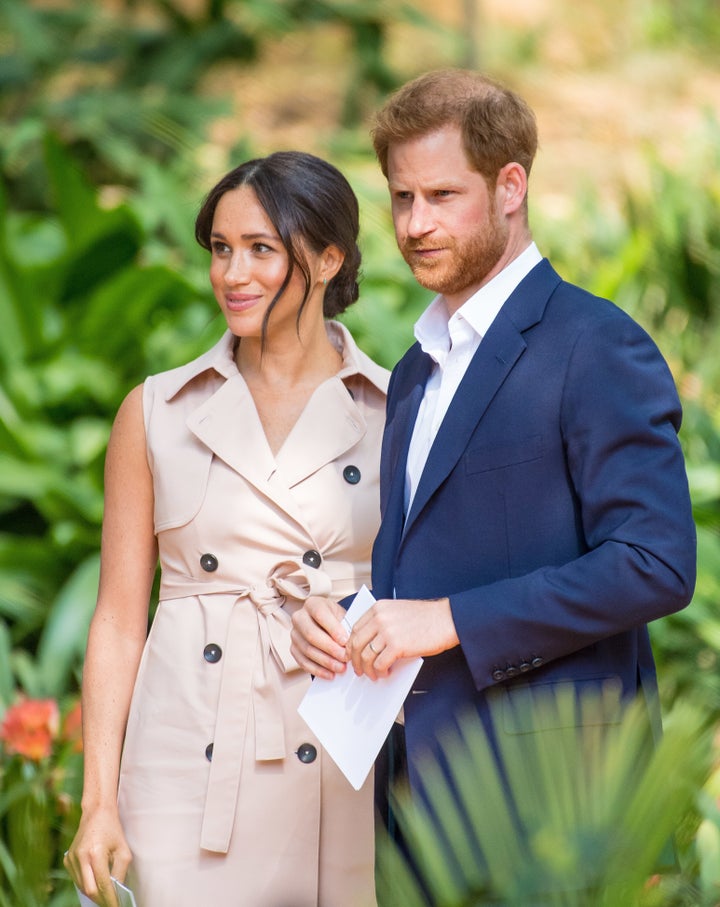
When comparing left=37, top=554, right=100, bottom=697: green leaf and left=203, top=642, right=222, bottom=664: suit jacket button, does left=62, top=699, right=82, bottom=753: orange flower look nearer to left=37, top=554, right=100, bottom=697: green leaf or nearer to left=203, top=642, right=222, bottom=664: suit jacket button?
left=37, top=554, right=100, bottom=697: green leaf

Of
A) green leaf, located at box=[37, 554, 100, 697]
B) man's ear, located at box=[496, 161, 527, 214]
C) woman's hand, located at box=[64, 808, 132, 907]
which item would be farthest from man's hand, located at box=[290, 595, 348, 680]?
green leaf, located at box=[37, 554, 100, 697]

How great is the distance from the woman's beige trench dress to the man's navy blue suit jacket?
26cm

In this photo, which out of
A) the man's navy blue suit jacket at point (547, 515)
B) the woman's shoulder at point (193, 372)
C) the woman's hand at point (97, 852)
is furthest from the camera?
the woman's shoulder at point (193, 372)

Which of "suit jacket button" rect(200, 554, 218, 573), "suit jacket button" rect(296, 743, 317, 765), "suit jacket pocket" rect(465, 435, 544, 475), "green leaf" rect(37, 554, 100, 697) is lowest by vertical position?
"green leaf" rect(37, 554, 100, 697)

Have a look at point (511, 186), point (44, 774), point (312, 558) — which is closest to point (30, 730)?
point (44, 774)

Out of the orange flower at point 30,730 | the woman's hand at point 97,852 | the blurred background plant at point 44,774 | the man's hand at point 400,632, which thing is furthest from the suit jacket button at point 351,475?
the orange flower at point 30,730

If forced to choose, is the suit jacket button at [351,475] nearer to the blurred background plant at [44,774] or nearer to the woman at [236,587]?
the woman at [236,587]

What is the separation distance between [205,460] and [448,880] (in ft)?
3.10

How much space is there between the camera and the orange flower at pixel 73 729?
9.23 feet

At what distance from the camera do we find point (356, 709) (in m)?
1.54

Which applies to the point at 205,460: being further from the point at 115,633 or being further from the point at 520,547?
the point at 520,547

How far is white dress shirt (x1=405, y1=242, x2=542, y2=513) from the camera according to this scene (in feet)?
5.17

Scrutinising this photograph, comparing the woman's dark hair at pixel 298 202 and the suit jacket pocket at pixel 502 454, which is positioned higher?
the woman's dark hair at pixel 298 202

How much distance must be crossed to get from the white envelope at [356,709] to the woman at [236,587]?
26cm
